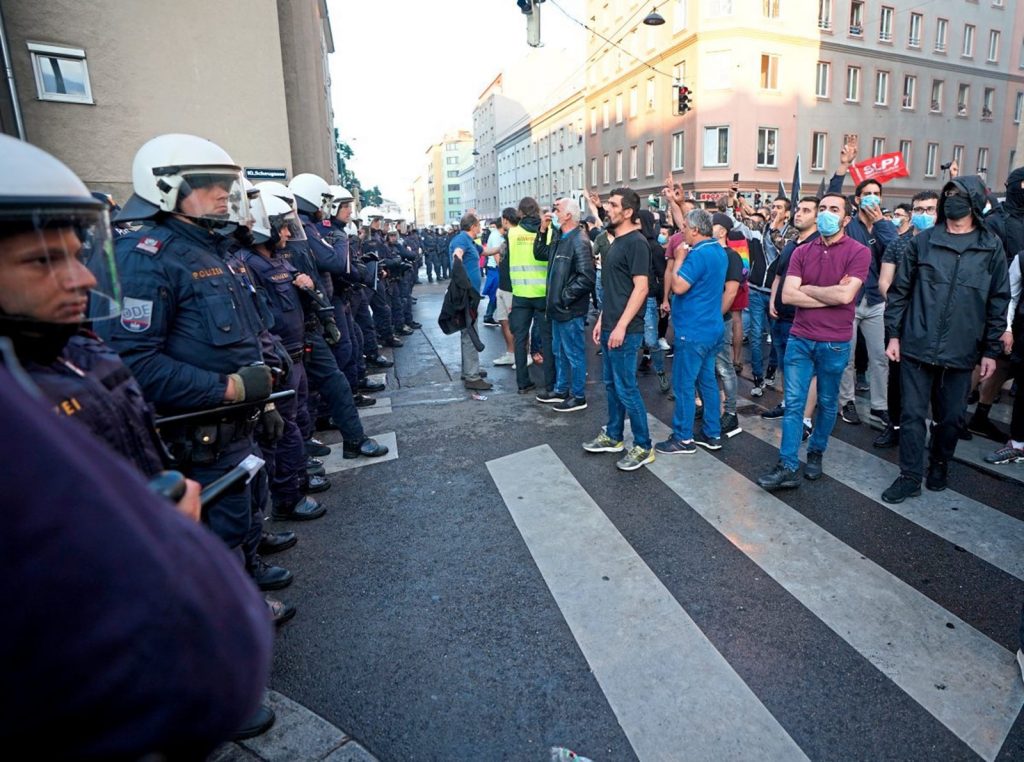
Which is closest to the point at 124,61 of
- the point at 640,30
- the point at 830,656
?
the point at 830,656

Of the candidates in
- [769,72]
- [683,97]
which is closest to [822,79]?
[769,72]

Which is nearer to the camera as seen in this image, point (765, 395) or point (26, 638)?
point (26, 638)

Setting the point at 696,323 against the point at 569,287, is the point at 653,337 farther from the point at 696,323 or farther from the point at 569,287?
the point at 696,323

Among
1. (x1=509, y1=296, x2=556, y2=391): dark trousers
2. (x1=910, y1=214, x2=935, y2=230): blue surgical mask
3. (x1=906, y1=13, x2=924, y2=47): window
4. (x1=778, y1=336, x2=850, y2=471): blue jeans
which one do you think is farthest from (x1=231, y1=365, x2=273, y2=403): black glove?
(x1=906, y1=13, x2=924, y2=47): window

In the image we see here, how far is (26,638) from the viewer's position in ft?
1.93

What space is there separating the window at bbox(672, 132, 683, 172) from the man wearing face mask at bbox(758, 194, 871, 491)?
103ft

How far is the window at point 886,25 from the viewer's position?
→ 33.3 metres

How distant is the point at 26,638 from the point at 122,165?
19.8m

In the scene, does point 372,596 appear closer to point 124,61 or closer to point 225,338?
point 225,338

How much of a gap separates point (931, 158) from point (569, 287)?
39946 mm

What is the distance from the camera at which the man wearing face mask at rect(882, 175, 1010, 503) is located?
159 inches

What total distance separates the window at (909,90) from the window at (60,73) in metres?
38.8

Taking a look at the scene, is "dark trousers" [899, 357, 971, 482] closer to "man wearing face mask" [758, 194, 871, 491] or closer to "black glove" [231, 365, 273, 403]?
"man wearing face mask" [758, 194, 871, 491]

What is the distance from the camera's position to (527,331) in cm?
732
